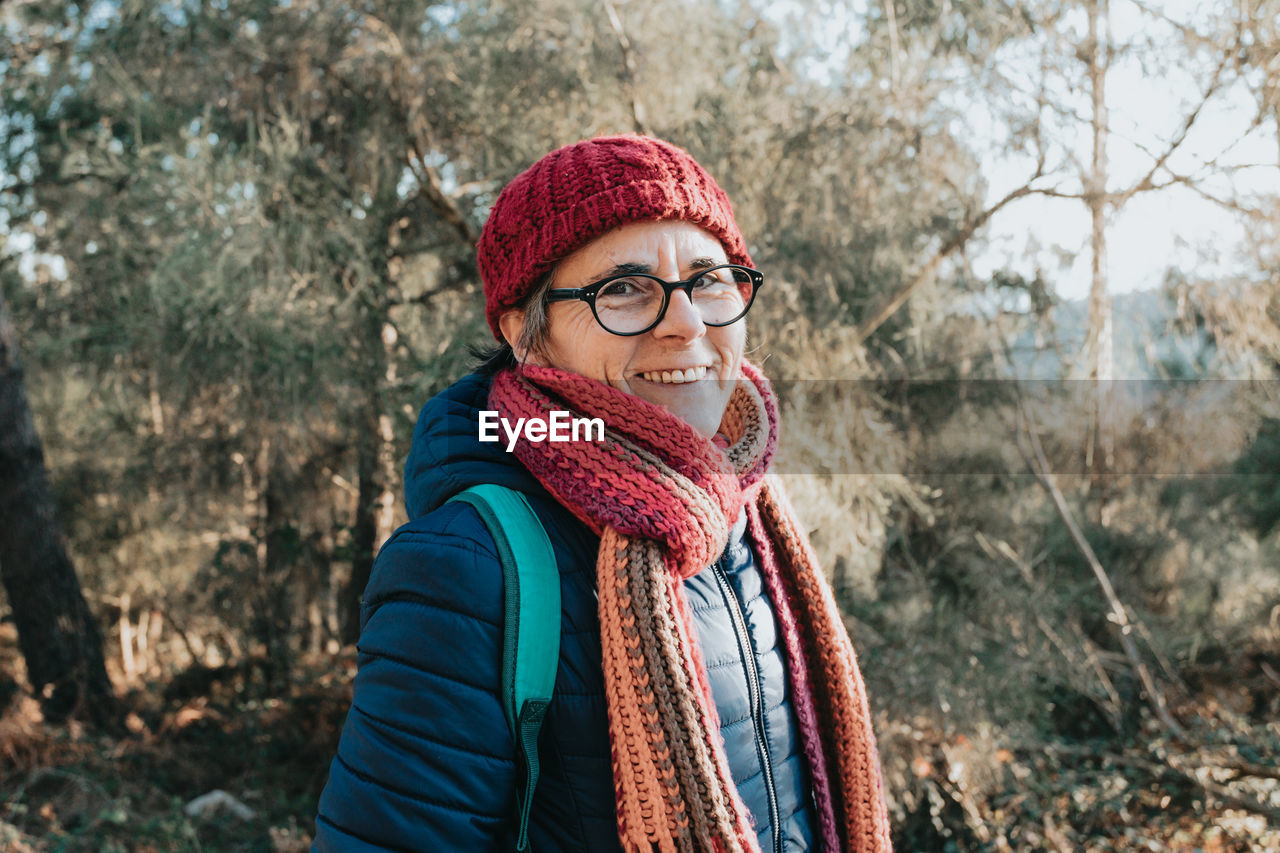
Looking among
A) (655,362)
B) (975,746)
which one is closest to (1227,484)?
(975,746)

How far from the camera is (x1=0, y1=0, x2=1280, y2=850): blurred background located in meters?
3.65

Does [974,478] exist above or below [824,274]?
below

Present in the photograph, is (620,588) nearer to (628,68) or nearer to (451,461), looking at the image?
(451,461)

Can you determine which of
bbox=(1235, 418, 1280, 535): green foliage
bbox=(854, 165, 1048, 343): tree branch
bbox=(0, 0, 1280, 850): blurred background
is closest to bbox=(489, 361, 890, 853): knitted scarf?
bbox=(0, 0, 1280, 850): blurred background

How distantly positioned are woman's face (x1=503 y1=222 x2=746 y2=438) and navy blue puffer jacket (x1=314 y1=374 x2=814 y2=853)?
0.21 m

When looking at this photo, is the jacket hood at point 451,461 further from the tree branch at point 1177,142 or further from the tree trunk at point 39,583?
the tree trunk at point 39,583

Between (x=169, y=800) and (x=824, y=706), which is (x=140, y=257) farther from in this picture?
(x=824, y=706)

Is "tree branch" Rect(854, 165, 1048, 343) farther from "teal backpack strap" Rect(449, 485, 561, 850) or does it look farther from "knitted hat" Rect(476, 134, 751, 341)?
"teal backpack strap" Rect(449, 485, 561, 850)

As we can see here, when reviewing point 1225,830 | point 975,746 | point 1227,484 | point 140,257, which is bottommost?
point 1225,830

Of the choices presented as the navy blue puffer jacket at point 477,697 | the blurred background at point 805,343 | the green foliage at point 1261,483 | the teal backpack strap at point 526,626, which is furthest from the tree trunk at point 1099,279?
the teal backpack strap at point 526,626

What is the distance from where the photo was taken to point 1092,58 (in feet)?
11.2

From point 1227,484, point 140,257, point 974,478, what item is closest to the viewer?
point 140,257

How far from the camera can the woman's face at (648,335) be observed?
4.01 feet

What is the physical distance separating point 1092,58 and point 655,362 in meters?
3.36
